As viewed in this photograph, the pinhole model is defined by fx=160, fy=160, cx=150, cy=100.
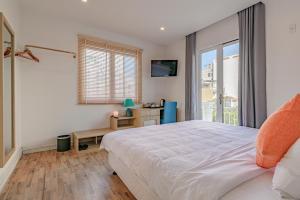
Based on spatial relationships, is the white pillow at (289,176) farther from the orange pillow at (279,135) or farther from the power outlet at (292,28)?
the power outlet at (292,28)

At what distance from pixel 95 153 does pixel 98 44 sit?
2.48 metres

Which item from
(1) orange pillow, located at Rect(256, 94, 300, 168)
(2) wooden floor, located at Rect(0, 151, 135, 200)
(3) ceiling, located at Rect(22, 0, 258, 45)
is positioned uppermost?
(3) ceiling, located at Rect(22, 0, 258, 45)

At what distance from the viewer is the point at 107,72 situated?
3998 mm

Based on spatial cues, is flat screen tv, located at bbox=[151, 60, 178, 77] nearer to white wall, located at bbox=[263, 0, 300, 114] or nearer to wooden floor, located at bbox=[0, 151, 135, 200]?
white wall, located at bbox=[263, 0, 300, 114]

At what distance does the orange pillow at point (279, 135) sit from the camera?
958 mm

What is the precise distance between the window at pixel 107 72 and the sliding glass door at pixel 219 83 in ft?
5.64

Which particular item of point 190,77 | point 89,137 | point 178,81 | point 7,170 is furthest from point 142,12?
point 7,170

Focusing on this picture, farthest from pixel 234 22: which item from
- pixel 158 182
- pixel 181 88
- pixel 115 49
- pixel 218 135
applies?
pixel 158 182

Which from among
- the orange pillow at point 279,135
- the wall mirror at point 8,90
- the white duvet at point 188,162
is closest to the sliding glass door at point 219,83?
the white duvet at point 188,162

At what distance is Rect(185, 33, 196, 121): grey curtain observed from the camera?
4004 millimetres

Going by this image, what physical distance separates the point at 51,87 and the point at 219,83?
356 centimetres

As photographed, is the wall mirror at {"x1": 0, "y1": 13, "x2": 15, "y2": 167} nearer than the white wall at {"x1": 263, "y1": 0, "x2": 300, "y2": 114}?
Yes

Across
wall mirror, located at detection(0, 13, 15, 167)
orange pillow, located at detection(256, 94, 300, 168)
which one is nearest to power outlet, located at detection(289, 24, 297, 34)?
orange pillow, located at detection(256, 94, 300, 168)

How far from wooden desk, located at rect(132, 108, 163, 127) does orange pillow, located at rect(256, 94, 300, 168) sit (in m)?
3.09
